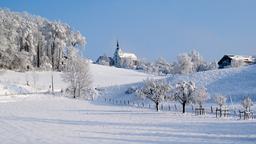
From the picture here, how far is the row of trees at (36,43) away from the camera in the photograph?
11181 centimetres

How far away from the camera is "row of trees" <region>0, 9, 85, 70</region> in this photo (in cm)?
11181

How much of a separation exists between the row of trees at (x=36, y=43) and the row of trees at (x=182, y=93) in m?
52.2

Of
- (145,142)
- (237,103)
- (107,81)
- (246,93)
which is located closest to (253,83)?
(246,93)

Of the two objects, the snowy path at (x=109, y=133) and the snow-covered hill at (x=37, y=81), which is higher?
the snow-covered hill at (x=37, y=81)

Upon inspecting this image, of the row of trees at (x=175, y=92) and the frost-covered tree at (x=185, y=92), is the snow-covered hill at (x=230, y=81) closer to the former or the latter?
the row of trees at (x=175, y=92)

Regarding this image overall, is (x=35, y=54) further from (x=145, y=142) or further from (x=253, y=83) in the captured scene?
(x=145, y=142)

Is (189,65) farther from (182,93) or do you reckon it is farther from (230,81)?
(182,93)

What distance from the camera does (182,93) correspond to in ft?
197

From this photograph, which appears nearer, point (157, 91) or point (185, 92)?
point (185, 92)

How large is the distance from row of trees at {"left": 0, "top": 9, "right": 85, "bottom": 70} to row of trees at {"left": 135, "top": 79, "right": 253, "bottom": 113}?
52194 mm

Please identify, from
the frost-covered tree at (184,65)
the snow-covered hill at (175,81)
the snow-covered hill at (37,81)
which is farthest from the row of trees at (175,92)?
the frost-covered tree at (184,65)

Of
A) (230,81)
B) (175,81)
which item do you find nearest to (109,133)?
(230,81)

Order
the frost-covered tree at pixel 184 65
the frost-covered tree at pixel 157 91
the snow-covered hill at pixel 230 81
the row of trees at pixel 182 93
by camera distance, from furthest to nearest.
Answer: the frost-covered tree at pixel 184 65, the snow-covered hill at pixel 230 81, the frost-covered tree at pixel 157 91, the row of trees at pixel 182 93

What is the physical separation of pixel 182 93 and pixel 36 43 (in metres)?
73.1
